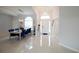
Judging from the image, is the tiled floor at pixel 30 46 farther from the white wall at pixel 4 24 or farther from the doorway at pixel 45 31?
the white wall at pixel 4 24

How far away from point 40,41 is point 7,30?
1068 mm

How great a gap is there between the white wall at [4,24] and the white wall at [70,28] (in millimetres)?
1619

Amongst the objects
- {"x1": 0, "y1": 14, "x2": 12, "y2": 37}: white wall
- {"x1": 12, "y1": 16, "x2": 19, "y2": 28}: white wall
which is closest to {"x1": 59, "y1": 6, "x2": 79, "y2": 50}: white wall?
{"x1": 12, "y1": 16, "x2": 19, "y2": 28}: white wall

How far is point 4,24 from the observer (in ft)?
10.4

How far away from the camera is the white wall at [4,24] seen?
3.11m

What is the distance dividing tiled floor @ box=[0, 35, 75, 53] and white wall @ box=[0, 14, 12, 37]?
26 cm

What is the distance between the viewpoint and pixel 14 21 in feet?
10.6

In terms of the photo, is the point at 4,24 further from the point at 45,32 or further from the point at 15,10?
the point at 45,32

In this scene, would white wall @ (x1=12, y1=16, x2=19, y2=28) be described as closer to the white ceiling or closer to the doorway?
the white ceiling

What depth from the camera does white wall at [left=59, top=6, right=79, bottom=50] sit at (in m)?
3.10

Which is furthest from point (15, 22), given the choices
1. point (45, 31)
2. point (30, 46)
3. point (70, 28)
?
point (70, 28)

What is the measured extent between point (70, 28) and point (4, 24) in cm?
197
